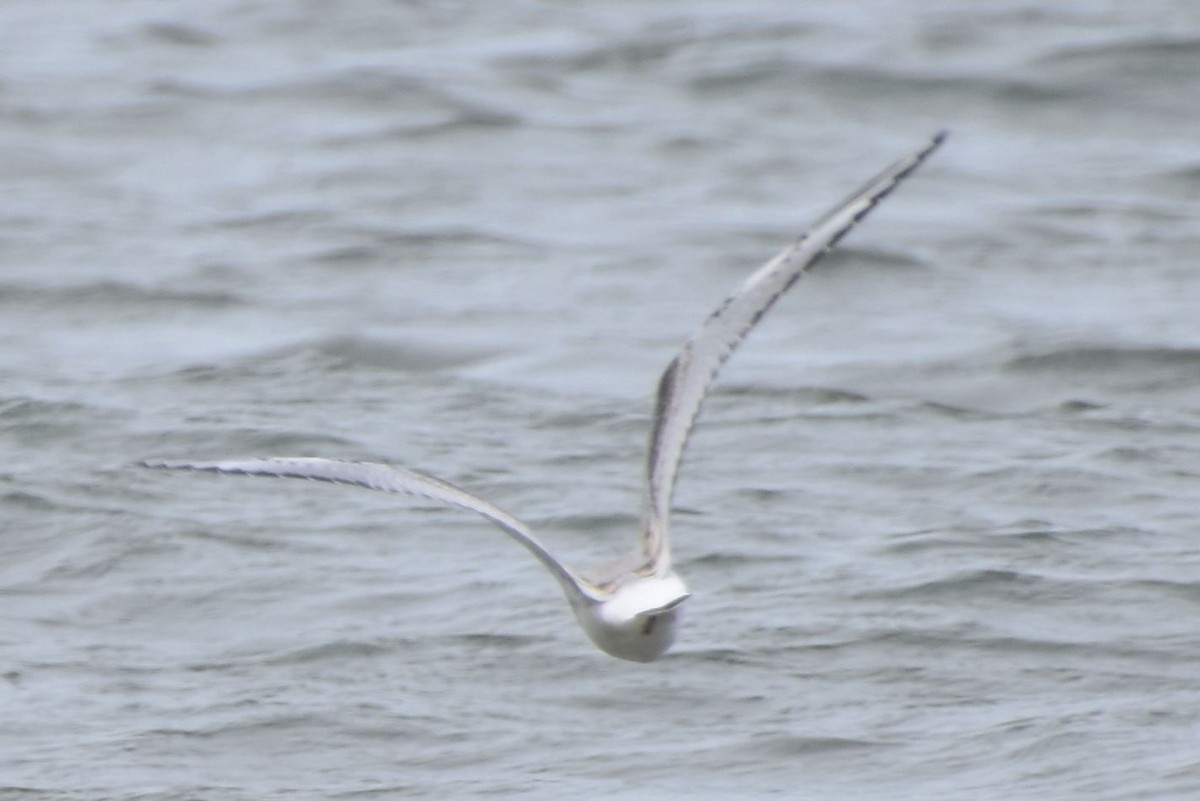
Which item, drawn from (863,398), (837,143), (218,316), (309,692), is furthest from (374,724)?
(837,143)

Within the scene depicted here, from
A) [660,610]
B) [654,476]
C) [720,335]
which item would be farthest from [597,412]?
[660,610]

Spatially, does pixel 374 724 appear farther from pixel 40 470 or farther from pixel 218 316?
pixel 218 316

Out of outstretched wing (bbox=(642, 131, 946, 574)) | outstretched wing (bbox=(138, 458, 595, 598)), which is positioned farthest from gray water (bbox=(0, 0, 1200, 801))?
outstretched wing (bbox=(138, 458, 595, 598))

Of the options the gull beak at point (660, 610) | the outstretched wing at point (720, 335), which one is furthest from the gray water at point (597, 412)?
the gull beak at point (660, 610)

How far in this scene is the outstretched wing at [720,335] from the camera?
5.11 metres

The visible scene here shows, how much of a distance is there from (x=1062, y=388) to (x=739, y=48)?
7783 millimetres

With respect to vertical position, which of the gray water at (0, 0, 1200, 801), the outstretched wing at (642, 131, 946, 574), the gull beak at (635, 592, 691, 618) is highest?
the outstretched wing at (642, 131, 946, 574)

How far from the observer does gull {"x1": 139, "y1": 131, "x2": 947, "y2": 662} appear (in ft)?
14.9

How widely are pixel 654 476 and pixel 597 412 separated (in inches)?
196

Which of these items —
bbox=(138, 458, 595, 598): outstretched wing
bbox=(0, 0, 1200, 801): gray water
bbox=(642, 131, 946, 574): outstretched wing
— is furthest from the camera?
bbox=(0, 0, 1200, 801): gray water

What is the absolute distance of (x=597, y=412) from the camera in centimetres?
1003

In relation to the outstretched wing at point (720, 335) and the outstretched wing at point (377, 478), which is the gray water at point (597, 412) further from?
the outstretched wing at point (377, 478)

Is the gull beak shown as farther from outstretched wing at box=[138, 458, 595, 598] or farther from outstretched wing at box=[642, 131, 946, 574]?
outstretched wing at box=[642, 131, 946, 574]

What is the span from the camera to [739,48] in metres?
17.7
